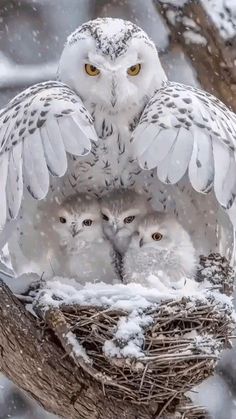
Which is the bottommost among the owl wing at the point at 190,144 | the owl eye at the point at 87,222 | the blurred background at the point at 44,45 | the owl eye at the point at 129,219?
the blurred background at the point at 44,45

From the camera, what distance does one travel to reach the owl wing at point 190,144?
157 inches

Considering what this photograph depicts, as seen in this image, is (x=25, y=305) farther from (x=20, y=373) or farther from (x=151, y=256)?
(x=151, y=256)

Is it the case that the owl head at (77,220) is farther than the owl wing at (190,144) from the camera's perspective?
Yes

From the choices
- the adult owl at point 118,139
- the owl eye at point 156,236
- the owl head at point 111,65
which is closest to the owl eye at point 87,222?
the adult owl at point 118,139

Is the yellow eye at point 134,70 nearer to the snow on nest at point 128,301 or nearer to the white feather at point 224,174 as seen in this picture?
the white feather at point 224,174

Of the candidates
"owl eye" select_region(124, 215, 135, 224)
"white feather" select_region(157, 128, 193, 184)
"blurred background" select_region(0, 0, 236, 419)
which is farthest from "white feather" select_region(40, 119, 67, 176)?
"blurred background" select_region(0, 0, 236, 419)

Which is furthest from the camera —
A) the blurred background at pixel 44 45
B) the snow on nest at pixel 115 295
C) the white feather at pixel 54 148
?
the blurred background at pixel 44 45

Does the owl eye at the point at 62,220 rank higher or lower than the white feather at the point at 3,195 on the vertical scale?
lower

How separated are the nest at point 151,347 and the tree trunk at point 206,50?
1.02m

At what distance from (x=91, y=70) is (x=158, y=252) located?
621 millimetres

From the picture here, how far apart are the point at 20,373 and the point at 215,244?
84cm

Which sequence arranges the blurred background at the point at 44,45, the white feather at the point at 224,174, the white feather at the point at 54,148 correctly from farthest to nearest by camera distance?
1. the blurred background at the point at 44,45
2. the white feather at the point at 224,174
3. the white feather at the point at 54,148

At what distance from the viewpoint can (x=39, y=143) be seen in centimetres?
401

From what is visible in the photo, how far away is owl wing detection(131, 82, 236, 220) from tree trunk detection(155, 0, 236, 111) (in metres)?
0.68
